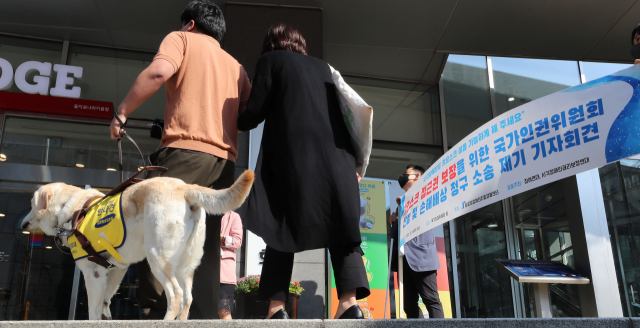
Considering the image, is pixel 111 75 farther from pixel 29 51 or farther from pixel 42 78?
pixel 29 51

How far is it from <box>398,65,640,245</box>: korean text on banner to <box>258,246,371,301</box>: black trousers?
159cm

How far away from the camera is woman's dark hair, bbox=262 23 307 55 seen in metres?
2.67

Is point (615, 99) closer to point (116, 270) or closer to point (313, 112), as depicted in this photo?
point (313, 112)

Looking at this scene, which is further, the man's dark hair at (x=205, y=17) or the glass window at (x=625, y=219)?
the glass window at (x=625, y=219)

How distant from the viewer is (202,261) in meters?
2.35

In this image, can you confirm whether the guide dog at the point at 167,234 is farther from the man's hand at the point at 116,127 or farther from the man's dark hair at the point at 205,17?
the man's dark hair at the point at 205,17

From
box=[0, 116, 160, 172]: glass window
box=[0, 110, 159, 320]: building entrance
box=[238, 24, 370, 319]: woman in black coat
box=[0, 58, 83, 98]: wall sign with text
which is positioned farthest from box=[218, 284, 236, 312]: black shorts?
box=[0, 58, 83, 98]: wall sign with text

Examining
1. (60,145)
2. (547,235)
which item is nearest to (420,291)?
(547,235)

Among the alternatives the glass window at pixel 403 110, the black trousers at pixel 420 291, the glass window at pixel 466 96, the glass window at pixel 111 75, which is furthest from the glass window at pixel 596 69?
the glass window at pixel 111 75

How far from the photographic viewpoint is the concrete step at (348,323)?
1.64 m

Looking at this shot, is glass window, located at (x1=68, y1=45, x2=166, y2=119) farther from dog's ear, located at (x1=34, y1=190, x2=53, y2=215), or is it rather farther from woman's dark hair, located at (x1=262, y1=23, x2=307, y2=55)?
woman's dark hair, located at (x1=262, y1=23, x2=307, y2=55)

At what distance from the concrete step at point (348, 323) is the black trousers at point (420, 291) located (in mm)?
2691

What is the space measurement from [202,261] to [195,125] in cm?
69

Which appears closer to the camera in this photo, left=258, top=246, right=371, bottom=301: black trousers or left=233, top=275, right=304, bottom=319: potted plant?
left=258, top=246, right=371, bottom=301: black trousers
